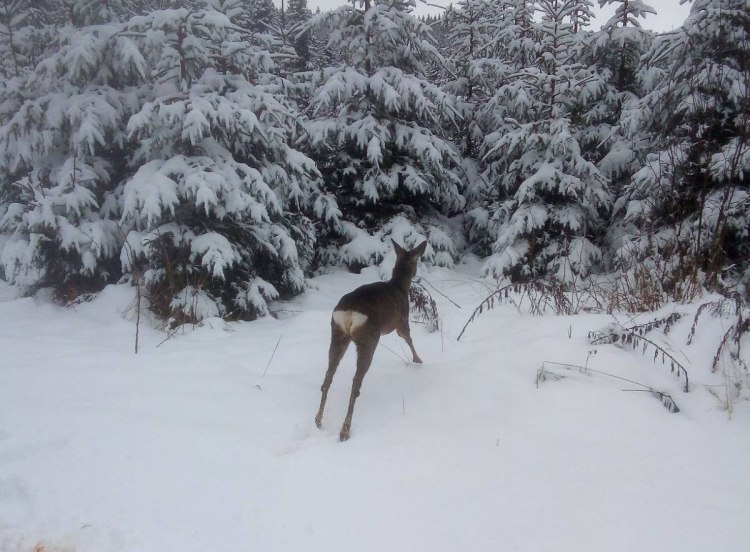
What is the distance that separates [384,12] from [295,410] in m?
10.2

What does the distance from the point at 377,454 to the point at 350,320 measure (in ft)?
3.23

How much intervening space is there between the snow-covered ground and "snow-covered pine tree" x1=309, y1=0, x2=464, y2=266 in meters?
6.74

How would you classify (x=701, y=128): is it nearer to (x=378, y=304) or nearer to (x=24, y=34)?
(x=378, y=304)

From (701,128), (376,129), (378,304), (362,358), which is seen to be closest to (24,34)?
(376,129)

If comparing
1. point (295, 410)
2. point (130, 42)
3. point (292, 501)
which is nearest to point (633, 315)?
point (295, 410)

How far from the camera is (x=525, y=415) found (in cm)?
341

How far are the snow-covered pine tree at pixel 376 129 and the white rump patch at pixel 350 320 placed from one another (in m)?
7.12

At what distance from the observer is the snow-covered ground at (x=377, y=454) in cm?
236

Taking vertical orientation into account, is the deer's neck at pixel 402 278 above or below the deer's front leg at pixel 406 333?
above

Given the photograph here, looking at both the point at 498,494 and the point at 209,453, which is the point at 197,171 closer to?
the point at 209,453

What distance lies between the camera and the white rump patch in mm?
3582

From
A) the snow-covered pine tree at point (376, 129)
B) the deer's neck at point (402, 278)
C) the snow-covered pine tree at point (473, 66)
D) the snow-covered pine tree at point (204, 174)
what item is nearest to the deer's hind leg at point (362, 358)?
the deer's neck at point (402, 278)

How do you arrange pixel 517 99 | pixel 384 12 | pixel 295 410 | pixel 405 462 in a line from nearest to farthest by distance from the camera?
pixel 405 462
pixel 295 410
pixel 384 12
pixel 517 99

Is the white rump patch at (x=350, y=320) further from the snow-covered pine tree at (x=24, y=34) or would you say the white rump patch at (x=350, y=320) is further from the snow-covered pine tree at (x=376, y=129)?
the snow-covered pine tree at (x=24, y=34)
